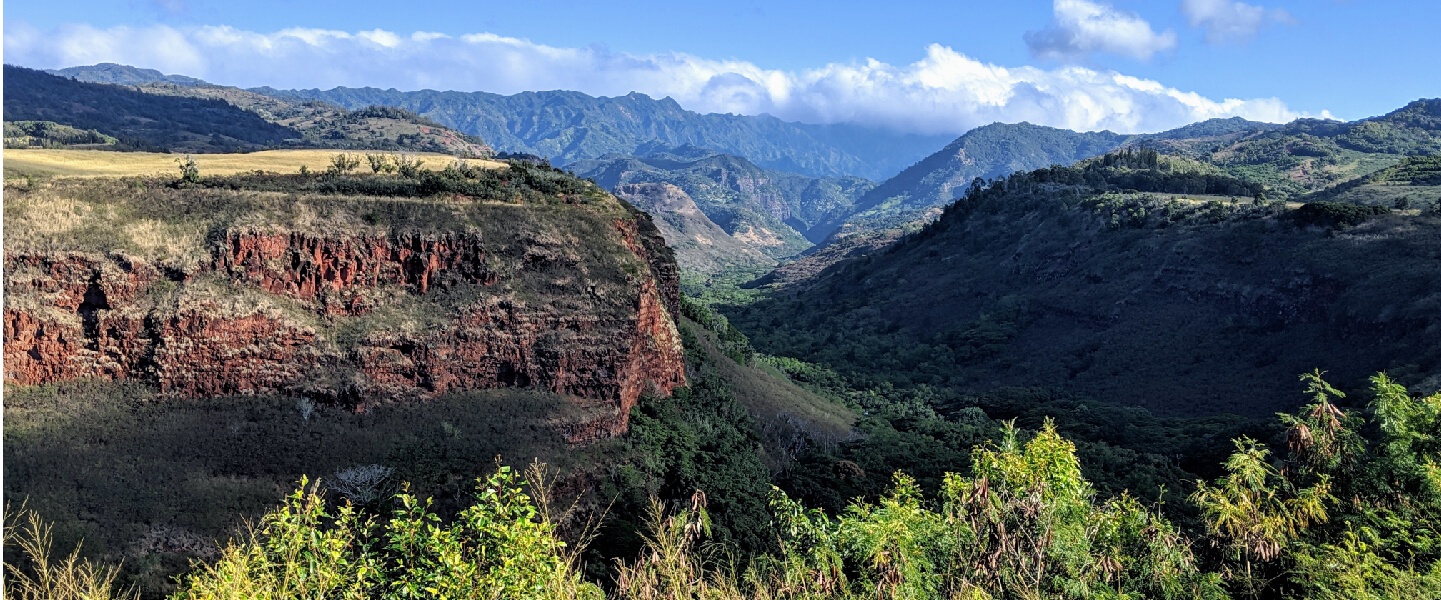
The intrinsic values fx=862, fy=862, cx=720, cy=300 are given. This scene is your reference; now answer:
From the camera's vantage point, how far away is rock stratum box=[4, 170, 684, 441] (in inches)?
1340

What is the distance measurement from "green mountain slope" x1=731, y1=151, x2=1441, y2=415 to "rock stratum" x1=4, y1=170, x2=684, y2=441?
47.4 m

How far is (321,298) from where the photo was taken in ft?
126

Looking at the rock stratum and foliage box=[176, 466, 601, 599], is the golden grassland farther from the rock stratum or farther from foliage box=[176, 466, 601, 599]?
foliage box=[176, 466, 601, 599]

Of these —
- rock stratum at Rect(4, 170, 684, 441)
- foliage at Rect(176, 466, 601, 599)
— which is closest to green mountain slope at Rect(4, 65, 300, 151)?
rock stratum at Rect(4, 170, 684, 441)

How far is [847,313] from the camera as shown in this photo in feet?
364

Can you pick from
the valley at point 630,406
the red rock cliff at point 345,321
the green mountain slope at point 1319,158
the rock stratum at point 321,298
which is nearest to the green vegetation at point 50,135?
the valley at point 630,406

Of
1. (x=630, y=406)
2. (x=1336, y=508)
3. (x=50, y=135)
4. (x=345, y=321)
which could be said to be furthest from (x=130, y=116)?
(x=1336, y=508)

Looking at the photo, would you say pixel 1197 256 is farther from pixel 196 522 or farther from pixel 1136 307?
pixel 196 522

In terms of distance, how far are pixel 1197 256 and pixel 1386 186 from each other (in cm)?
4398

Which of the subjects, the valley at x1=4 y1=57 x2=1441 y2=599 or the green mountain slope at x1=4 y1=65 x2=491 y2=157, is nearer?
the valley at x1=4 y1=57 x2=1441 y2=599

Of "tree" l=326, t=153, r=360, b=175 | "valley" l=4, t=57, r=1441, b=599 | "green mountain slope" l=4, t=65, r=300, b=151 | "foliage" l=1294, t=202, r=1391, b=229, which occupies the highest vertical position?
"green mountain slope" l=4, t=65, r=300, b=151

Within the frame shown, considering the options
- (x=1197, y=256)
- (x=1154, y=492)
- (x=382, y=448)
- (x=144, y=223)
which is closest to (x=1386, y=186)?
(x=1197, y=256)

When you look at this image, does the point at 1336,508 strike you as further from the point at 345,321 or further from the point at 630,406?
the point at 345,321

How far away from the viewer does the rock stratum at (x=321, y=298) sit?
1340 inches
